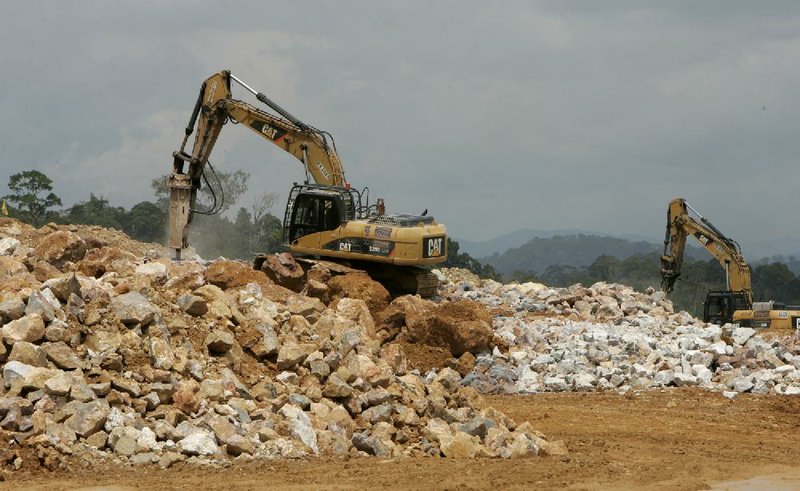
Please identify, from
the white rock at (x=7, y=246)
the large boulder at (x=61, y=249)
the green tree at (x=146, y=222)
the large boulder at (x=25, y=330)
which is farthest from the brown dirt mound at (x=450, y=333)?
the green tree at (x=146, y=222)

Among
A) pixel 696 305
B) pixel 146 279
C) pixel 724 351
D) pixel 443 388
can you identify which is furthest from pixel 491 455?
pixel 696 305

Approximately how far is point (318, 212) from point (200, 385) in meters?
10.2

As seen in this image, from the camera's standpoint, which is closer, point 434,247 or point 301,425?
point 301,425

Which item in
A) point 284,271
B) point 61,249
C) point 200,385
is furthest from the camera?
point 284,271

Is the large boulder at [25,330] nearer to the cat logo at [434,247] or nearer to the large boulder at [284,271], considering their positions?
the large boulder at [284,271]

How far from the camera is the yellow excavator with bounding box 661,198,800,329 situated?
937 inches

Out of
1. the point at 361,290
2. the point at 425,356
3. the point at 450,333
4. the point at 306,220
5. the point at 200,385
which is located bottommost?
the point at 200,385

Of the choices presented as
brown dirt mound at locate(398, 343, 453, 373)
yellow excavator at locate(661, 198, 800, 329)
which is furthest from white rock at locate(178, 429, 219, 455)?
yellow excavator at locate(661, 198, 800, 329)

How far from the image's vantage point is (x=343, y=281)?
19328mm

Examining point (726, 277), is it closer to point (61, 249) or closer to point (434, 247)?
point (434, 247)

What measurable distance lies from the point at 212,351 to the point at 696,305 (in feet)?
138

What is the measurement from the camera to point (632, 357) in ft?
57.3

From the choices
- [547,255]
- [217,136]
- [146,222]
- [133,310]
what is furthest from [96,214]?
[547,255]

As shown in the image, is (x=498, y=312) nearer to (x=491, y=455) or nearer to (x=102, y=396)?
(x=491, y=455)
